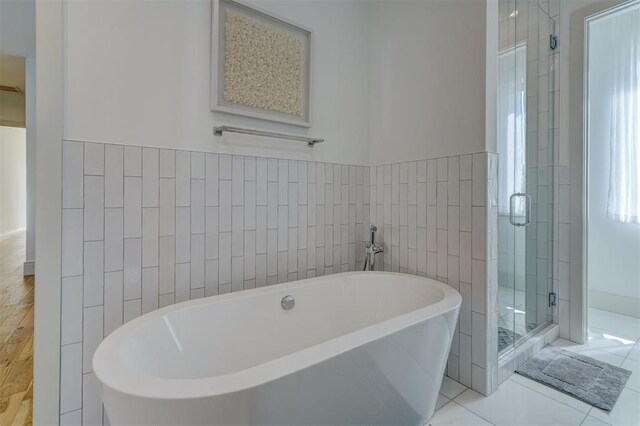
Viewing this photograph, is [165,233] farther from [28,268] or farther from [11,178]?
[11,178]

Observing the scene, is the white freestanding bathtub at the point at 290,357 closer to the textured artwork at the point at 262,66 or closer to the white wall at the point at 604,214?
the textured artwork at the point at 262,66

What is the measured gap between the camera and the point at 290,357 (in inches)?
33.0

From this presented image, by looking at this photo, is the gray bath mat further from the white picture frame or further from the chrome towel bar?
the white picture frame

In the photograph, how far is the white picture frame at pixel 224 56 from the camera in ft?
5.06

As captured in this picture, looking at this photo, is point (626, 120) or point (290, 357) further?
point (626, 120)

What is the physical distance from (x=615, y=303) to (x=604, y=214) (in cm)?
73

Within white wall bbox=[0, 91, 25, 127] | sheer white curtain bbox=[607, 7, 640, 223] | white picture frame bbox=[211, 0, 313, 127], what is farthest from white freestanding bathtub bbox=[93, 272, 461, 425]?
white wall bbox=[0, 91, 25, 127]

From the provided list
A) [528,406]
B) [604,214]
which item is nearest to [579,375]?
[528,406]

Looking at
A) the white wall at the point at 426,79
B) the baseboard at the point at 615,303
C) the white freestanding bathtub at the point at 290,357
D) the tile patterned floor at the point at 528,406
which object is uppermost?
the white wall at the point at 426,79

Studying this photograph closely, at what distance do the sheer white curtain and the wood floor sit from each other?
3.83 metres

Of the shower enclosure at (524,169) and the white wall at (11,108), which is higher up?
the white wall at (11,108)

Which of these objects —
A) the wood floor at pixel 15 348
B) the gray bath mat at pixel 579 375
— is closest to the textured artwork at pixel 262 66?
the wood floor at pixel 15 348

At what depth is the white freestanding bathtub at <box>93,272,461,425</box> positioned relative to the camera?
705 mm

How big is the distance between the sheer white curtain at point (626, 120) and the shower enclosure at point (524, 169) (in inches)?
22.1
